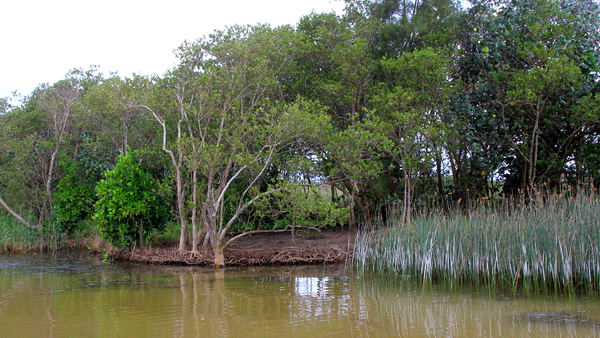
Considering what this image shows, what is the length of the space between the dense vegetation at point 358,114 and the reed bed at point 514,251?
2.01 metres

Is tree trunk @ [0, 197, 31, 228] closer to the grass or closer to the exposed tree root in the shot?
the grass

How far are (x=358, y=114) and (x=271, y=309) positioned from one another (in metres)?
6.74

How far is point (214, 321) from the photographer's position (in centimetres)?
580

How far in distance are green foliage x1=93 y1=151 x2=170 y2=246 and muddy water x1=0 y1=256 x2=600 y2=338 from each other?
2.98 meters

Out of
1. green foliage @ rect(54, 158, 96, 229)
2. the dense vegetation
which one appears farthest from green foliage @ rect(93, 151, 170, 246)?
green foliage @ rect(54, 158, 96, 229)

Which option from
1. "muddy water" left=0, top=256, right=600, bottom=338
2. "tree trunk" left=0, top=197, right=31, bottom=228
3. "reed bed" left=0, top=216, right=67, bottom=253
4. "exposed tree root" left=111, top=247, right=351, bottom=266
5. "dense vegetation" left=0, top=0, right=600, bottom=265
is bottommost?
"muddy water" left=0, top=256, right=600, bottom=338

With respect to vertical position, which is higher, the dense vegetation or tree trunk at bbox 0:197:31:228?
the dense vegetation

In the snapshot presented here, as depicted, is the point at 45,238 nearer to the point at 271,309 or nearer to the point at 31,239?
the point at 31,239

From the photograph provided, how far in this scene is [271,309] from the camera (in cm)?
651

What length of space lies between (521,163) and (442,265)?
746 cm

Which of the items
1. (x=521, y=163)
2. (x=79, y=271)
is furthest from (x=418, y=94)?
(x=79, y=271)

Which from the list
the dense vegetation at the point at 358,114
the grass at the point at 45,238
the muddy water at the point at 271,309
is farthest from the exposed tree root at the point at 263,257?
the grass at the point at 45,238

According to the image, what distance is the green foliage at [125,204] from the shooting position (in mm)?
12367

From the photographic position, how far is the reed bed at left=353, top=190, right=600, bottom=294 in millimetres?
6719
